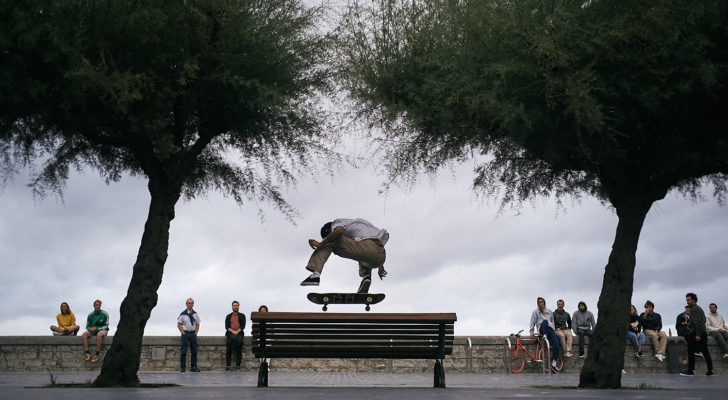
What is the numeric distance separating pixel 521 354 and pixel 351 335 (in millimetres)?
12932

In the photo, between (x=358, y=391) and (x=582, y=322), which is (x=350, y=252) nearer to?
(x=358, y=391)

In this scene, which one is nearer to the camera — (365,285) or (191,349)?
(365,285)

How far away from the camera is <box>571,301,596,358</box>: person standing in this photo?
24.5 m

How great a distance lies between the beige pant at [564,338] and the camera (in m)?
24.0

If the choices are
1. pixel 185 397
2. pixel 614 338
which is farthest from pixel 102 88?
pixel 614 338

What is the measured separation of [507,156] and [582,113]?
4378 mm

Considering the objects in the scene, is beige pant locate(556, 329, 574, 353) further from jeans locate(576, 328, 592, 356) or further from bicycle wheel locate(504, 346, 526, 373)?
bicycle wheel locate(504, 346, 526, 373)

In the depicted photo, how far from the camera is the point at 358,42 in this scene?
15.9 m

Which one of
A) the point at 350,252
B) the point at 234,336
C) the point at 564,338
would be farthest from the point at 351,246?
the point at 564,338

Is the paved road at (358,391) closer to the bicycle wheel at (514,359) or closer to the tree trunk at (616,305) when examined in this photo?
the tree trunk at (616,305)

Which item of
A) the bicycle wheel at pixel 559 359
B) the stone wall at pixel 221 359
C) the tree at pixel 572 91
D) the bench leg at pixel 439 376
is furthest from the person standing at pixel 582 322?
the bench leg at pixel 439 376

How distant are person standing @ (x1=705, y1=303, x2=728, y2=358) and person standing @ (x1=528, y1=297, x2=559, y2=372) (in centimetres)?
456

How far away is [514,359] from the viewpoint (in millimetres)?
24312

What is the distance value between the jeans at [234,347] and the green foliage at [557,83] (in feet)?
29.9
